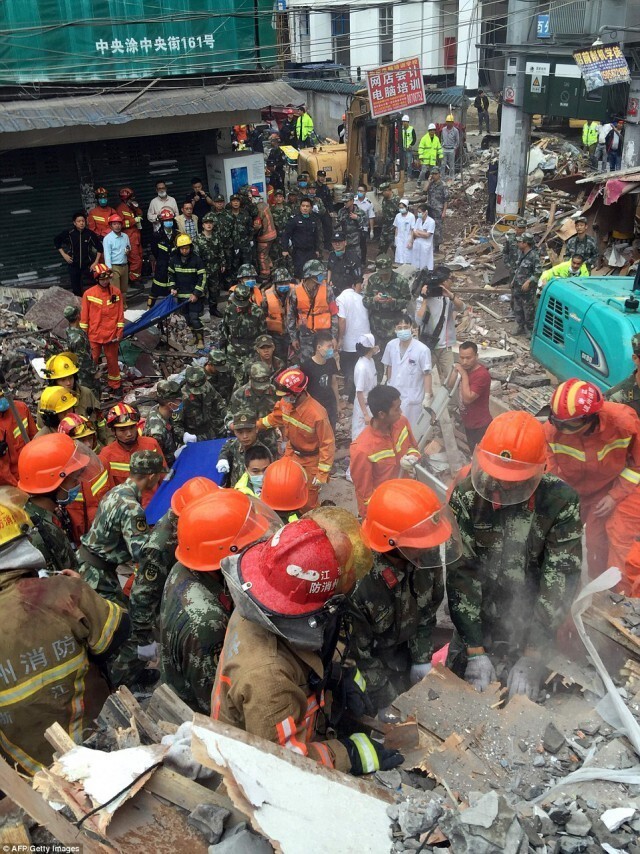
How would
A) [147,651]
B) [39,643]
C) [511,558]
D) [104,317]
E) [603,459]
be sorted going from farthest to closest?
[104,317], [603,459], [147,651], [511,558], [39,643]

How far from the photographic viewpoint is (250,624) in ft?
9.17

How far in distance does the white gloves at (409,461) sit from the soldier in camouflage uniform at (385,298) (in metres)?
3.79

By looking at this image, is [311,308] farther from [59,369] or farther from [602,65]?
[602,65]

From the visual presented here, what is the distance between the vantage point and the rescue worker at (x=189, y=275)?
39.1ft

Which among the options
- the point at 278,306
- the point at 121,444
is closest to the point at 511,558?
the point at 121,444

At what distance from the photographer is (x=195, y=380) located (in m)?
7.69

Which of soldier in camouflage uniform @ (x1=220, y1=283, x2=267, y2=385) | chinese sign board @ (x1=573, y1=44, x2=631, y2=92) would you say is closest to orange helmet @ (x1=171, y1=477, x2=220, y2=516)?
soldier in camouflage uniform @ (x1=220, y1=283, x2=267, y2=385)

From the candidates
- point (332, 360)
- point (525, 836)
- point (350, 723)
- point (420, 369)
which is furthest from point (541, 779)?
point (332, 360)

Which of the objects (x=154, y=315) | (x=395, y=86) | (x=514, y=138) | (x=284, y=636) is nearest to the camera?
(x=284, y=636)

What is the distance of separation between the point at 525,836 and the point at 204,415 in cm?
601

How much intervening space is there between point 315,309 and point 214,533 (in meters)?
6.27

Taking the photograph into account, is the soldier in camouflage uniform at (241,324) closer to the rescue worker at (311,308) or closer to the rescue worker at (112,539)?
the rescue worker at (311,308)

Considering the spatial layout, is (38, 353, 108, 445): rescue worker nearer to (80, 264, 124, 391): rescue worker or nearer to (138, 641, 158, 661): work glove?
(80, 264, 124, 391): rescue worker

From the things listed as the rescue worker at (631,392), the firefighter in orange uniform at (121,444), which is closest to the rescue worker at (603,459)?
the rescue worker at (631,392)
